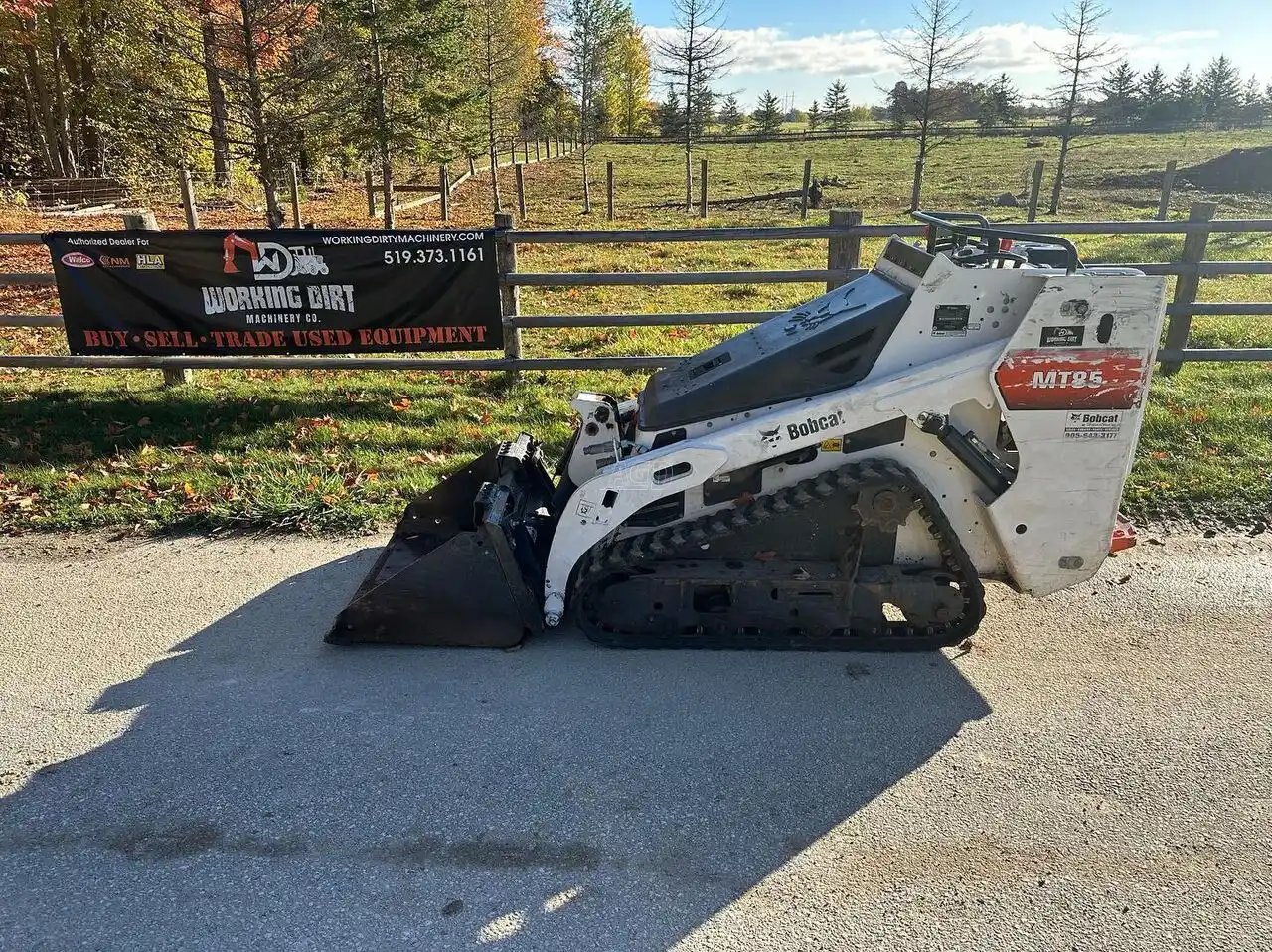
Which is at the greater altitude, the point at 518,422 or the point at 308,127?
the point at 308,127

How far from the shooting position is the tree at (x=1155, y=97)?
55.8 metres

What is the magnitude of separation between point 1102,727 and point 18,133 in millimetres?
37037

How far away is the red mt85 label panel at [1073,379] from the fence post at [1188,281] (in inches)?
197

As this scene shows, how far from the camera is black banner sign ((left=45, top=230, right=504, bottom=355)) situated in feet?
24.0

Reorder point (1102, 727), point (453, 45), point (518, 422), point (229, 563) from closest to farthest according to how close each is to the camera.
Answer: point (1102, 727), point (229, 563), point (518, 422), point (453, 45)

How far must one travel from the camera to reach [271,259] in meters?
7.31

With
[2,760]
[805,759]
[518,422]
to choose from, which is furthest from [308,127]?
[805,759]

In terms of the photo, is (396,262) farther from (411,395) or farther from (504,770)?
(504,770)

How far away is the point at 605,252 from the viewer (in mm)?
15703

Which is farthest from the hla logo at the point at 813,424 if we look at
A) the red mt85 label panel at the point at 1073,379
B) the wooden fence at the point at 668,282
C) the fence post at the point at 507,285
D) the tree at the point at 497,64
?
the tree at the point at 497,64

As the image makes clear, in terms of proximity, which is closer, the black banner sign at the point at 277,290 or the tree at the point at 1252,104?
the black banner sign at the point at 277,290

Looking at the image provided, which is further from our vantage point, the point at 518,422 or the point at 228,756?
the point at 518,422

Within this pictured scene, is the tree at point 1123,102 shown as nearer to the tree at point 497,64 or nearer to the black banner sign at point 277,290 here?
the tree at point 497,64

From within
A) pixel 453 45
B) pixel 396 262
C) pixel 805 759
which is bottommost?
pixel 805 759
